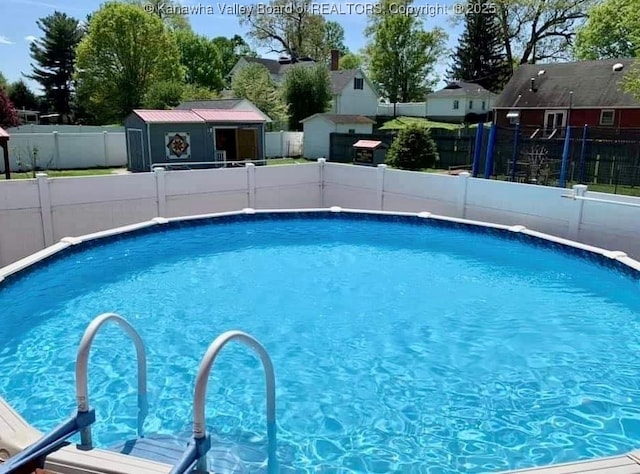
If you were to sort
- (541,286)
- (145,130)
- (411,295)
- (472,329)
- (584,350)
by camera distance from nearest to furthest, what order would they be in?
(584,350) < (472,329) < (411,295) < (541,286) < (145,130)

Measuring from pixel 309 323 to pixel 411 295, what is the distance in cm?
193

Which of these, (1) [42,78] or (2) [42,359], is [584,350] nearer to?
(2) [42,359]

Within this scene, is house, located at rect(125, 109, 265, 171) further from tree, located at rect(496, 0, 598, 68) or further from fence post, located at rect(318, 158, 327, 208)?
tree, located at rect(496, 0, 598, 68)

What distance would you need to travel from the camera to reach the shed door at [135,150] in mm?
18311

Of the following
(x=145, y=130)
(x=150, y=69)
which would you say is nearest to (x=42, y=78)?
(x=150, y=69)

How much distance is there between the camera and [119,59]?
34062mm

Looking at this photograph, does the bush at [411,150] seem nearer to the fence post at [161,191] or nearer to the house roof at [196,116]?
the house roof at [196,116]

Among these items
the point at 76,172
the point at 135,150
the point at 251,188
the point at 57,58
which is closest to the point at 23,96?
the point at 57,58

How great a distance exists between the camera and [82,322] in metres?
6.95

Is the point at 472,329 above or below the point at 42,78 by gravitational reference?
below

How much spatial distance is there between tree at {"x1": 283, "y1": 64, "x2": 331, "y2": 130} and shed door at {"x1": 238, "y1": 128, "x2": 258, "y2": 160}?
38.8 ft

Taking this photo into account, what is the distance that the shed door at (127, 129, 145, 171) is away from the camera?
1831cm

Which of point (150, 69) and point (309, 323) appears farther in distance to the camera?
point (150, 69)

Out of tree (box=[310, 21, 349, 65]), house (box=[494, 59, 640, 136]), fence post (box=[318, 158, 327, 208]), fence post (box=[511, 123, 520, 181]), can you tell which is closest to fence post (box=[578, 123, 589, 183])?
fence post (box=[511, 123, 520, 181])
